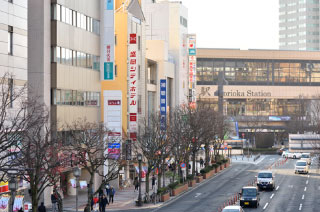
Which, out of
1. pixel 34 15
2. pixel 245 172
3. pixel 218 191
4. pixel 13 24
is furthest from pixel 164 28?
pixel 13 24

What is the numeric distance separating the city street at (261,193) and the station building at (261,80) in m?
71.7

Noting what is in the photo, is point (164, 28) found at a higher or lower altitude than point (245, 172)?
higher

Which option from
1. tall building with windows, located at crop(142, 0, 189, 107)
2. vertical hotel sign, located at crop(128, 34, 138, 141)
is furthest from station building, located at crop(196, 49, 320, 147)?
vertical hotel sign, located at crop(128, 34, 138, 141)

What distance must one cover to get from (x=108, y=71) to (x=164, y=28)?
4687 cm

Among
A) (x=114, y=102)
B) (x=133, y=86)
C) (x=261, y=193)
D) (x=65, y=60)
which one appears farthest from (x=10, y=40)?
(x=261, y=193)

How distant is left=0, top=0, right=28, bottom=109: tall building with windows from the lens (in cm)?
4384

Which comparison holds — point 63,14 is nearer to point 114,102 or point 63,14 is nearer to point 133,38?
point 114,102

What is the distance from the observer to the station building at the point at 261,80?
162000 mm

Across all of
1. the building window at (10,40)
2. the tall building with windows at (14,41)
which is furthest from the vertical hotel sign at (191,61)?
A: the building window at (10,40)

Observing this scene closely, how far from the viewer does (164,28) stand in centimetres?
10875

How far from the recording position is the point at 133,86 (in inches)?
2719

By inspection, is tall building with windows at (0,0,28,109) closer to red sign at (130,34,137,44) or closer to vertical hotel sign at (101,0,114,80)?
vertical hotel sign at (101,0,114,80)

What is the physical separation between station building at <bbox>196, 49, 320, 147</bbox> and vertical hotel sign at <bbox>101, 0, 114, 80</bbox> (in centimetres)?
9748

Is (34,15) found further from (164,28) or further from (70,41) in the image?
(164,28)
